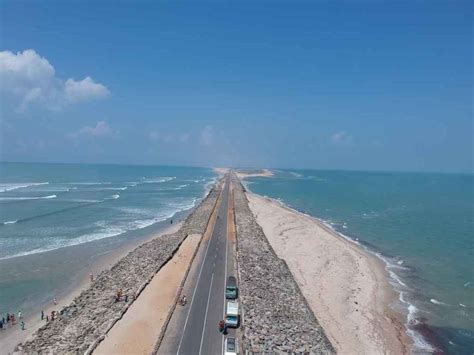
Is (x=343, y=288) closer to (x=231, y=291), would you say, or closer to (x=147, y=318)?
(x=231, y=291)

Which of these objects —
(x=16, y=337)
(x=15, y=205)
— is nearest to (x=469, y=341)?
(x=16, y=337)

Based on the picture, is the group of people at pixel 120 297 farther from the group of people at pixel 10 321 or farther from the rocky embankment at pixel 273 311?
the rocky embankment at pixel 273 311

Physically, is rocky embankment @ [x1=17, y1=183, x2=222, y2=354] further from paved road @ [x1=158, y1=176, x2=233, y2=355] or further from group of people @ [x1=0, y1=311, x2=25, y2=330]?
paved road @ [x1=158, y1=176, x2=233, y2=355]

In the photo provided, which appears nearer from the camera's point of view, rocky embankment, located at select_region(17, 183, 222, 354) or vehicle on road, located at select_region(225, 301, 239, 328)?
rocky embankment, located at select_region(17, 183, 222, 354)

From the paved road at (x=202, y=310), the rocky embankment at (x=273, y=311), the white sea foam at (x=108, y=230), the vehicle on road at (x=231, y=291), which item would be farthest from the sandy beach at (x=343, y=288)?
the white sea foam at (x=108, y=230)

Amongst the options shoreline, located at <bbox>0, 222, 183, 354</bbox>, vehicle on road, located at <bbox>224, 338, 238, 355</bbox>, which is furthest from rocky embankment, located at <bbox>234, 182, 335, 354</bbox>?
shoreline, located at <bbox>0, 222, 183, 354</bbox>

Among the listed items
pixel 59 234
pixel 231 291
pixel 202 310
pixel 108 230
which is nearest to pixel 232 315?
pixel 202 310
